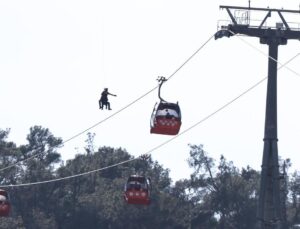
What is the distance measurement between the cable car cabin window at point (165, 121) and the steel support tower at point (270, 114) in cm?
676

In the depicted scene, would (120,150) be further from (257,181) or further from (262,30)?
(262,30)

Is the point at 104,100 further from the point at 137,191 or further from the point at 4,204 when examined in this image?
the point at 4,204

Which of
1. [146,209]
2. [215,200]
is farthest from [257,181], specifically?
[146,209]

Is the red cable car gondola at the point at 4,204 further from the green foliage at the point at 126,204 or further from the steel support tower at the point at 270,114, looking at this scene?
the green foliage at the point at 126,204

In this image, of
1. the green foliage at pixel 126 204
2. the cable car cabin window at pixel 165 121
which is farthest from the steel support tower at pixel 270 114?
the green foliage at pixel 126 204

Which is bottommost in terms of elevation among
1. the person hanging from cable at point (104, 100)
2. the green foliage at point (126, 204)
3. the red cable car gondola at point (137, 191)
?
the red cable car gondola at point (137, 191)

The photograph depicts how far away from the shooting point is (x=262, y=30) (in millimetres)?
59250

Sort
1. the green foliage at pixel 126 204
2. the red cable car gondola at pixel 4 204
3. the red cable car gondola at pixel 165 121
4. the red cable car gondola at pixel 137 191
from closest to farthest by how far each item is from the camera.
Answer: the red cable car gondola at pixel 165 121
the red cable car gondola at pixel 137 191
the red cable car gondola at pixel 4 204
the green foliage at pixel 126 204

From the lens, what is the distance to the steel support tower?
56.0 m

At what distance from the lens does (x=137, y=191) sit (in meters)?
64.7

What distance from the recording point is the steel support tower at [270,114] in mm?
56031

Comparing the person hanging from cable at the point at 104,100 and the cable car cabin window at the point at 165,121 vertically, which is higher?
the person hanging from cable at the point at 104,100

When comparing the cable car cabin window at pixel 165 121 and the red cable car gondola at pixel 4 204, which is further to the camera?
the red cable car gondola at pixel 4 204

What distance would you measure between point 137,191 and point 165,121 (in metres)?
14.2
